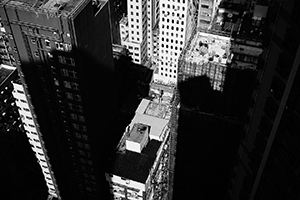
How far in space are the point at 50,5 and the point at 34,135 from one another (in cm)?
5902

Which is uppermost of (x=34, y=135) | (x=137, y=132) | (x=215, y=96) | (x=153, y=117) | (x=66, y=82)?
(x=66, y=82)

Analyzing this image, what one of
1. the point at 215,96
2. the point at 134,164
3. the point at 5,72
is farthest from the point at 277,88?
the point at 5,72

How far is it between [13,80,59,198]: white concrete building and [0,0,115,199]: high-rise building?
40 centimetres

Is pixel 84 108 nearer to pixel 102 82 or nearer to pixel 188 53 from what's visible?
pixel 102 82

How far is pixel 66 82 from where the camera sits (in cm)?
10919

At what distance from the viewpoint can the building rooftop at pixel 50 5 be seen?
96.4 m

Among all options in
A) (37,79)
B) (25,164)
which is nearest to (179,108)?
(37,79)

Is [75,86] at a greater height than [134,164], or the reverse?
[75,86]

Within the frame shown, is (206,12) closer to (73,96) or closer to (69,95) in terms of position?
(73,96)

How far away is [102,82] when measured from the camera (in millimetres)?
122750

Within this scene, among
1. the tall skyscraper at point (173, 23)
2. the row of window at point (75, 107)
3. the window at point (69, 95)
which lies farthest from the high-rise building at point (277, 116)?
the tall skyscraper at point (173, 23)

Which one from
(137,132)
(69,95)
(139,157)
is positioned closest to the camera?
(69,95)

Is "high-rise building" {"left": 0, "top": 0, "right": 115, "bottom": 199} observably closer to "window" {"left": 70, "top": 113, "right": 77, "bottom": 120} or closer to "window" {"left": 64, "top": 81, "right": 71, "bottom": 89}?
"window" {"left": 64, "top": 81, "right": 71, "bottom": 89}

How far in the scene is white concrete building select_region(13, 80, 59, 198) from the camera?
422 feet
